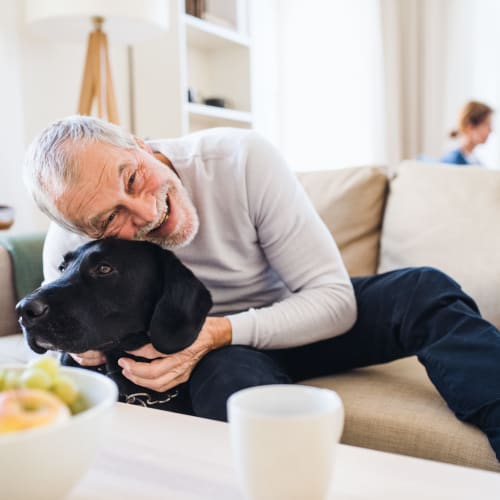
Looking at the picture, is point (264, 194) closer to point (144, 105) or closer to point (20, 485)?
point (20, 485)

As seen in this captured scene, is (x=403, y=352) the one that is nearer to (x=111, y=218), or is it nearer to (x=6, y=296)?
(x=111, y=218)

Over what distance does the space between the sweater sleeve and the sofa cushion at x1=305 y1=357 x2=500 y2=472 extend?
0.13 meters

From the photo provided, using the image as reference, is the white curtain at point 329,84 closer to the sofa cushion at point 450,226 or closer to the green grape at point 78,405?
the sofa cushion at point 450,226

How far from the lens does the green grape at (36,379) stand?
0.51 m

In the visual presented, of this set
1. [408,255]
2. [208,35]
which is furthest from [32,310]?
[208,35]

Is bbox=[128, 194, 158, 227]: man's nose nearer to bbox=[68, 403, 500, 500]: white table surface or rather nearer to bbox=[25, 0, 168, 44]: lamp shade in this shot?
bbox=[68, 403, 500, 500]: white table surface

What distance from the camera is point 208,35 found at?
3.31 meters

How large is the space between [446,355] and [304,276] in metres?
0.32

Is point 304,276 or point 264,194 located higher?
point 264,194

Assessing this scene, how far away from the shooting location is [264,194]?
1268mm

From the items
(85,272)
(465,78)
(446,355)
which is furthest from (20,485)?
(465,78)

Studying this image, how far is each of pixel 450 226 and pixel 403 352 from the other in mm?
539

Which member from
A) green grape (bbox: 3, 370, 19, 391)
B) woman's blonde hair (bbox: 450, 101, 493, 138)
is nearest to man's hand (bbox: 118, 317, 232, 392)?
green grape (bbox: 3, 370, 19, 391)

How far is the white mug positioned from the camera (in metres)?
0.46
